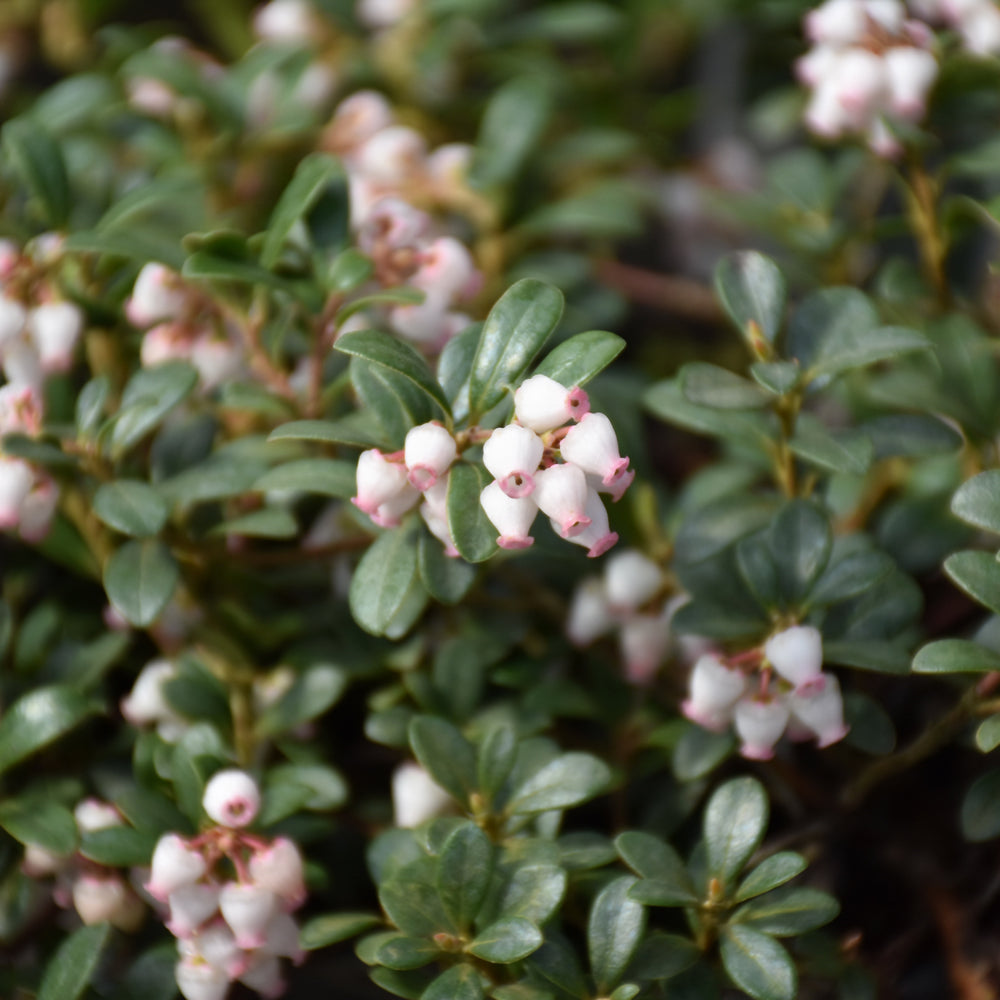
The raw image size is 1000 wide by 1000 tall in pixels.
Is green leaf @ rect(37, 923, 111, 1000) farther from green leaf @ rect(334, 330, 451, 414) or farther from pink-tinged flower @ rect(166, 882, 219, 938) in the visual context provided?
green leaf @ rect(334, 330, 451, 414)

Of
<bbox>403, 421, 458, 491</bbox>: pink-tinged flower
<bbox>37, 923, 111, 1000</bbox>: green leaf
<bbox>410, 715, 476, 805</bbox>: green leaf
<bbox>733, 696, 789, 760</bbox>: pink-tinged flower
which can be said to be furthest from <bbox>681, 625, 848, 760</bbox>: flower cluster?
<bbox>37, 923, 111, 1000</bbox>: green leaf

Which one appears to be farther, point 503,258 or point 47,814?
point 503,258

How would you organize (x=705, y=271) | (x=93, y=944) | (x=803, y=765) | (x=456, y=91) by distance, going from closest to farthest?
(x=93, y=944) < (x=803, y=765) < (x=456, y=91) < (x=705, y=271)

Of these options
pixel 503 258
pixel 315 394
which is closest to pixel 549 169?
pixel 503 258

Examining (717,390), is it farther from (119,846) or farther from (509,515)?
(119,846)

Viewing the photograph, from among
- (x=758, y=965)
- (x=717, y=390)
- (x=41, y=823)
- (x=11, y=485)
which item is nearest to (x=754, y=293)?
(x=717, y=390)

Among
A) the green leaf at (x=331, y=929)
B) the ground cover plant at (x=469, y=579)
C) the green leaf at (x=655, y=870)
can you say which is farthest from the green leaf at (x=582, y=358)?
the green leaf at (x=331, y=929)

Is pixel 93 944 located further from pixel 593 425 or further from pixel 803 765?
pixel 803 765
